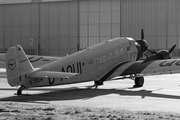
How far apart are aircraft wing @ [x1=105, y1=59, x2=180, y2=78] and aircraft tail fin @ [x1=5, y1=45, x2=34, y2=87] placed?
7.19 m

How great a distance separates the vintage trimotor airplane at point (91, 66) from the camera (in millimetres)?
19766

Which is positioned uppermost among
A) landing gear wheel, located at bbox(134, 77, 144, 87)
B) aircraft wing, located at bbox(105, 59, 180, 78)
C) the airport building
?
the airport building

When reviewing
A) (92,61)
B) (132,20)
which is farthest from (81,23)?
(92,61)

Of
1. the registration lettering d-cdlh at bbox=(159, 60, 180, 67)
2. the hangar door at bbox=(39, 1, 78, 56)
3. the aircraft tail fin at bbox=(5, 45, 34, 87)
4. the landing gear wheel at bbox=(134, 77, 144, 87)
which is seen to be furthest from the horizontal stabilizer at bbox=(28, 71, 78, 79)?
the hangar door at bbox=(39, 1, 78, 56)

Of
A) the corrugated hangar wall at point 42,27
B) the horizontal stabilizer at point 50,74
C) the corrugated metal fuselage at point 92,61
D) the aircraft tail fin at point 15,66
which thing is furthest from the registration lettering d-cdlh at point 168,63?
the corrugated hangar wall at point 42,27

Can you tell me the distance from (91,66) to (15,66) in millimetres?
5881

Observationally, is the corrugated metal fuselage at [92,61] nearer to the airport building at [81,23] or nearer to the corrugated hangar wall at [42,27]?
the airport building at [81,23]

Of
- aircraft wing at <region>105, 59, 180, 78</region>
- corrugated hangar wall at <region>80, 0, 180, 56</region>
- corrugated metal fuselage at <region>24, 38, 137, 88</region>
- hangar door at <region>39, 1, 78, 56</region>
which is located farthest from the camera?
hangar door at <region>39, 1, 78, 56</region>

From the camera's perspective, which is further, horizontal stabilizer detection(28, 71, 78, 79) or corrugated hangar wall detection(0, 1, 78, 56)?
corrugated hangar wall detection(0, 1, 78, 56)

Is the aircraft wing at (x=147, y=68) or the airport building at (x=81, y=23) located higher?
the airport building at (x=81, y=23)

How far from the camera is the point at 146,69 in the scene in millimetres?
24562

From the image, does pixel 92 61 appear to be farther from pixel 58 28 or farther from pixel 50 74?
pixel 58 28

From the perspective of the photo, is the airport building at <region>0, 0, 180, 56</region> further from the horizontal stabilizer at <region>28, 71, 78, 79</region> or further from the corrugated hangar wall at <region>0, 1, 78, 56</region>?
the horizontal stabilizer at <region>28, 71, 78, 79</region>

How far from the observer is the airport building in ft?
240
